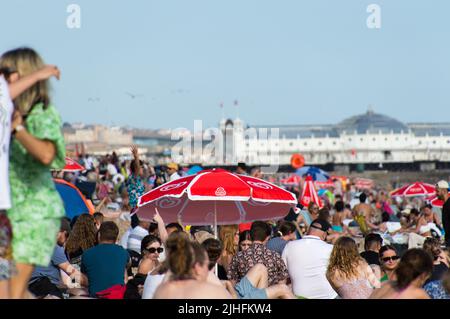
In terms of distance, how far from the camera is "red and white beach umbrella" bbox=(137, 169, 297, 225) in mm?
8359

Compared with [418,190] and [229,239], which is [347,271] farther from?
[418,190]

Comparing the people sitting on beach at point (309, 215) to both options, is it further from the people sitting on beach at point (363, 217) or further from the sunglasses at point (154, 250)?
the sunglasses at point (154, 250)

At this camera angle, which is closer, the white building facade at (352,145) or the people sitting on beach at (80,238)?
the people sitting on beach at (80,238)

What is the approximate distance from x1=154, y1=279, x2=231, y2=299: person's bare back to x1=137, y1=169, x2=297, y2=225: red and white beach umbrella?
3378 millimetres

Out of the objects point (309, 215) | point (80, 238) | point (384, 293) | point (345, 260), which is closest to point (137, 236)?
point (80, 238)

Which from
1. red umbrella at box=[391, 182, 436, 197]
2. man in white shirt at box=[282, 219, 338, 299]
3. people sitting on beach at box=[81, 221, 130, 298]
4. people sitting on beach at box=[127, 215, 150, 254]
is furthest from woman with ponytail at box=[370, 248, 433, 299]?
red umbrella at box=[391, 182, 436, 197]

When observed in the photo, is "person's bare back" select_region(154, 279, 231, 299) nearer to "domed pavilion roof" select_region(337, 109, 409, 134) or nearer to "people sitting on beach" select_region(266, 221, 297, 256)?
"people sitting on beach" select_region(266, 221, 297, 256)

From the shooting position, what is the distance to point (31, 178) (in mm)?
4375

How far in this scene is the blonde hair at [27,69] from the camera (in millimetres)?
4297

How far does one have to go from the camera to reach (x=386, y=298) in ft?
16.4

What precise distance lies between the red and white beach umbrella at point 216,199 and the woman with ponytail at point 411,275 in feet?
10.4

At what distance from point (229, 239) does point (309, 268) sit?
92 centimetres

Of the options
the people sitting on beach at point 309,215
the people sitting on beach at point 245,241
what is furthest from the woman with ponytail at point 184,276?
the people sitting on beach at point 309,215
